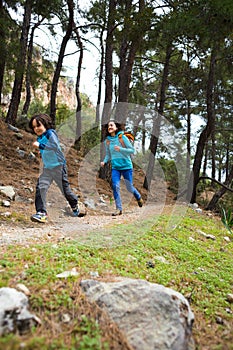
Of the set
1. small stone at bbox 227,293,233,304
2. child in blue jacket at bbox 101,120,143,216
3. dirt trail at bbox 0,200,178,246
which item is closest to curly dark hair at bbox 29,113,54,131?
child in blue jacket at bbox 101,120,143,216

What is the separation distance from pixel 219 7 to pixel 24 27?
27.6ft

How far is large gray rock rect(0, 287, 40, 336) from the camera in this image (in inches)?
77.5

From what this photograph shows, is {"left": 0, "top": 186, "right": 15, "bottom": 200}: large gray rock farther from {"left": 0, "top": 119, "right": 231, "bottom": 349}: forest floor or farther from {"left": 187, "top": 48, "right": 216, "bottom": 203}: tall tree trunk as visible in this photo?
{"left": 187, "top": 48, "right": 216, "bottom": 203}: tall tree trunk

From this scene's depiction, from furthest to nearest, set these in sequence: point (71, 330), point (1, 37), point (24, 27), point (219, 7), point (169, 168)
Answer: point (24, 27), point (169, 168), point (1, 37), point (219, 7), point (71, 330)

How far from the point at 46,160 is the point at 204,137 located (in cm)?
715

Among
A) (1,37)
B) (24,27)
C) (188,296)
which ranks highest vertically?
(24,27)

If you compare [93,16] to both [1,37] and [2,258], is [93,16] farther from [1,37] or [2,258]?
[2,258]

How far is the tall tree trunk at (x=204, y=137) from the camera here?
9.94 meters

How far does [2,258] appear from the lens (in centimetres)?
298

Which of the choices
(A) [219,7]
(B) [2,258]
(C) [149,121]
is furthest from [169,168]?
(B) [2,258]

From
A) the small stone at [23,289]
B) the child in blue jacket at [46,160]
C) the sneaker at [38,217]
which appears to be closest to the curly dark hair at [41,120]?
the child in blue jacket at [46,160]

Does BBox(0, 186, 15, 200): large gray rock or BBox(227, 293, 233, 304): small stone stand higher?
BBox(0, 186, 15, 200): large gray rock

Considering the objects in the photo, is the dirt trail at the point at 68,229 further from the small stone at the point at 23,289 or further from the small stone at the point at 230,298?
the small stone at the point at 230,298

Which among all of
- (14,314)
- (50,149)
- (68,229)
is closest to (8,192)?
(50,149)
